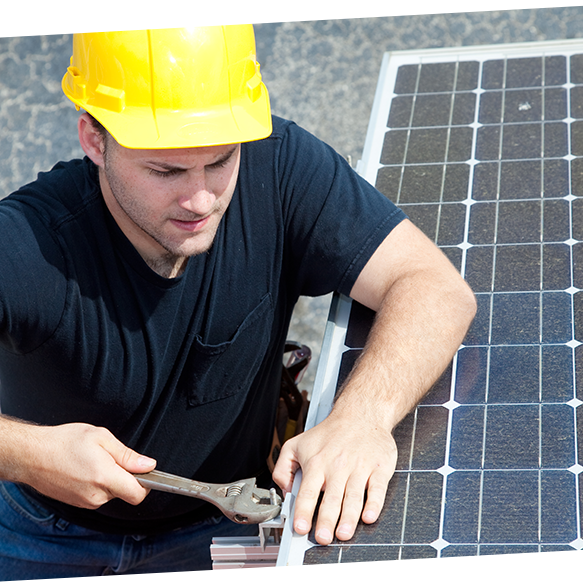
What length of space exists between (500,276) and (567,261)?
6.7 inches

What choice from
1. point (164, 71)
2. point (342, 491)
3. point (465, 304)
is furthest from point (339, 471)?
point (164, 71)

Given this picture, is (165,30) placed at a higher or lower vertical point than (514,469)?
higher

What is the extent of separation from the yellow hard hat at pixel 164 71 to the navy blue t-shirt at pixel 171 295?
316mm

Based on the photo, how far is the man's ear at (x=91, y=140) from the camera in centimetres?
192

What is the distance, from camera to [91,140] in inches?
76.7

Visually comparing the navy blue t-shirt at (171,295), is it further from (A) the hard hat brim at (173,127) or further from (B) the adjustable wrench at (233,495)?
(B) the adjustable wrench at (233,495)

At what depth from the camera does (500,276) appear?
2.06 m

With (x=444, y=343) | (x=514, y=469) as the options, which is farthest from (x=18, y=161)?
(x=514, y=469)

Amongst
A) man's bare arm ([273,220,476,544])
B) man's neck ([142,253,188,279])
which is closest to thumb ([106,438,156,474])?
man's bare arm ([273,220,476,544])

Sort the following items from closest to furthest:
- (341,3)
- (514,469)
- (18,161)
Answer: (514,469) < (18,161) < (341,3)

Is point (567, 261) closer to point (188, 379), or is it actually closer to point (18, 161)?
point (188, 379)

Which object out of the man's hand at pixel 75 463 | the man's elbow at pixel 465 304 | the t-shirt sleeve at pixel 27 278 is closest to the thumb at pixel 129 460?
the man's hand at pixel 75 463

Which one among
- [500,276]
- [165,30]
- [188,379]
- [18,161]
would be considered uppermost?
[165,30]

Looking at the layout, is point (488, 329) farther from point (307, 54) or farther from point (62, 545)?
point (307, 54)
